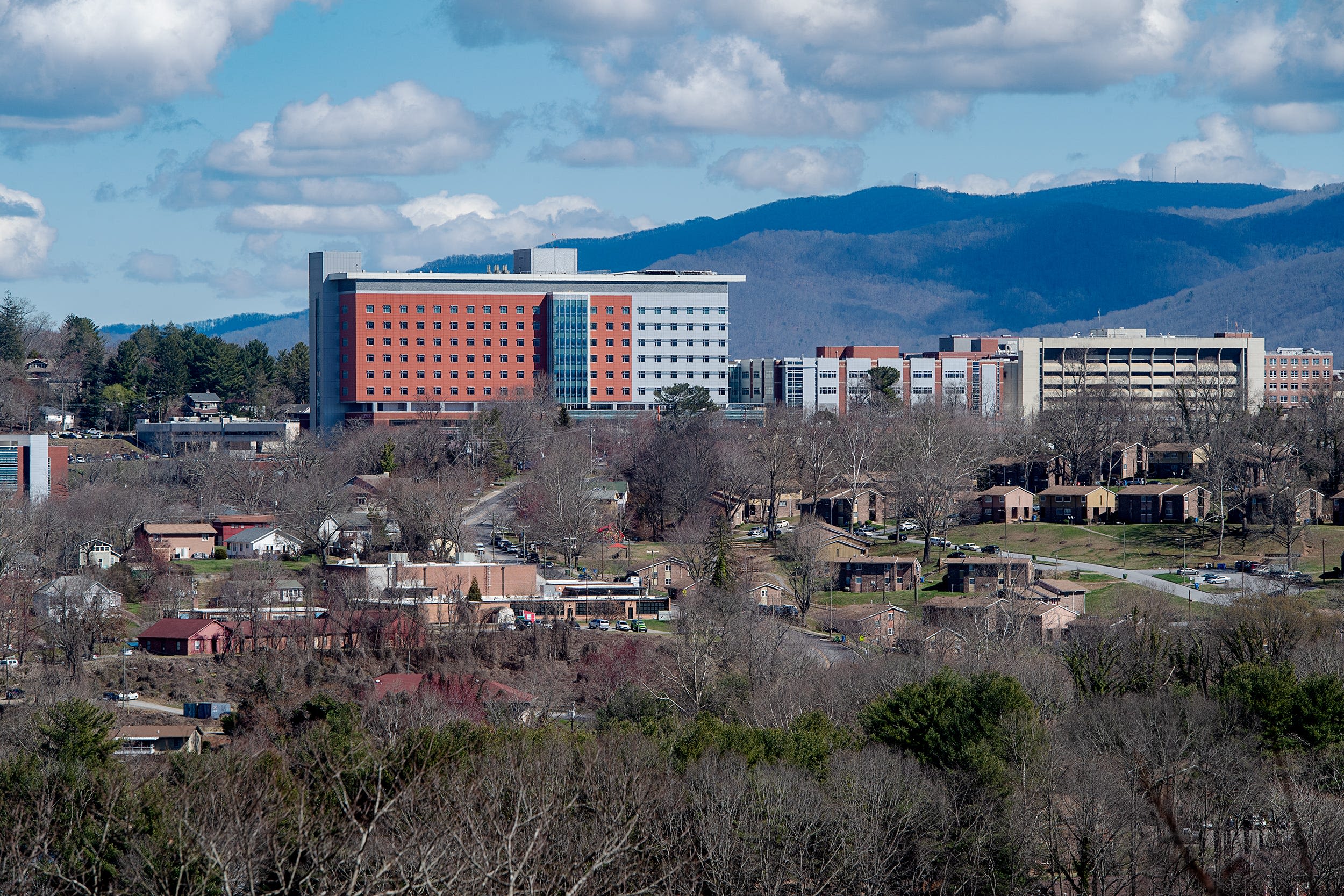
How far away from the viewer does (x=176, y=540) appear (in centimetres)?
7138

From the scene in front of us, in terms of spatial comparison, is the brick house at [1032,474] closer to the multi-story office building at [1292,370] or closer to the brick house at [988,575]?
the brick house at [988,575]

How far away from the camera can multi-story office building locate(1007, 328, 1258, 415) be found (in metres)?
138

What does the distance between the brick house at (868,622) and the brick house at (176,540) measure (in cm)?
2773

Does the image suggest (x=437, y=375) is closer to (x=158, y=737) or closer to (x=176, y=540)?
(x=176, y=540)

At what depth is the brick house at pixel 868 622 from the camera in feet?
188

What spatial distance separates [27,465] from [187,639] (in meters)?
33.3

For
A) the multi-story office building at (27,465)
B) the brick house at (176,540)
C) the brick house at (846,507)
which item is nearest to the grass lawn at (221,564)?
the brick house at (176,540)

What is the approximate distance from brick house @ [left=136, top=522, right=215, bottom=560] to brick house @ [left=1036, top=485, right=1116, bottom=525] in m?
37.9

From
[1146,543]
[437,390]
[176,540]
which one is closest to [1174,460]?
[1146,543]

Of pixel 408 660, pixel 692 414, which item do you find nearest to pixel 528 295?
pixel 692 414

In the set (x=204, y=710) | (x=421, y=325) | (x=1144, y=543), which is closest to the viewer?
(x=204, y=710)

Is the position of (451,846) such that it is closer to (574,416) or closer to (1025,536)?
(1025,536)

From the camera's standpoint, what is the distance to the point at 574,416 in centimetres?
11338

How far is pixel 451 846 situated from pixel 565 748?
8347mm
